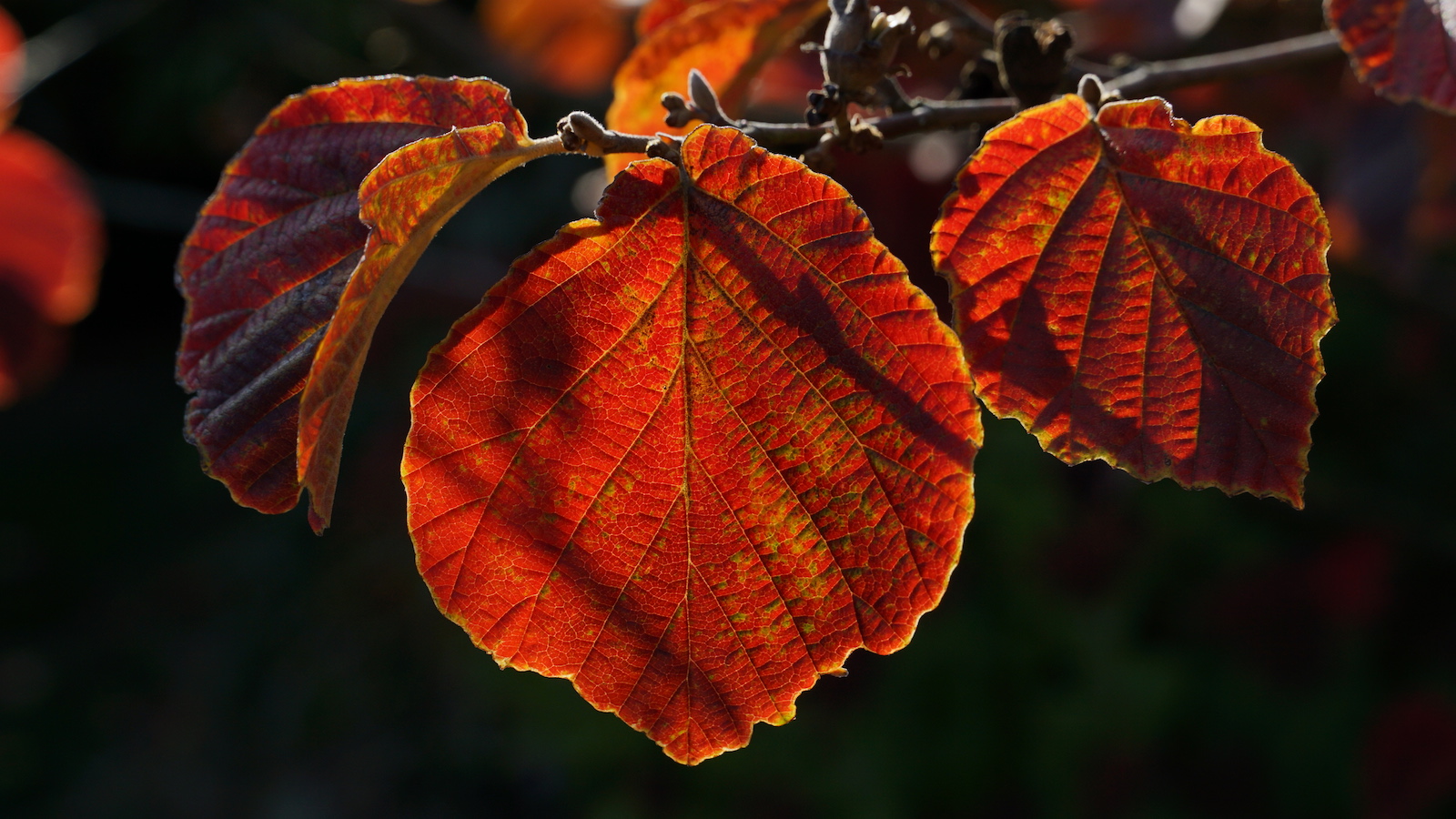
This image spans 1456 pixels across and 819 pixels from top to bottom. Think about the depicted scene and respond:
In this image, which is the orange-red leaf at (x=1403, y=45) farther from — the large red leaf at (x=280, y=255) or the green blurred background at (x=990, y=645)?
the green blurred background at (x=990, y=645)

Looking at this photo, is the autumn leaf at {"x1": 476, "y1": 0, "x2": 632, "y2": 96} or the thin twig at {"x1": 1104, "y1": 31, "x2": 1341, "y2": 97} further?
the autumn leaf at {"x1": 476, "y1": 0, "x2": 632, "y2": 96}

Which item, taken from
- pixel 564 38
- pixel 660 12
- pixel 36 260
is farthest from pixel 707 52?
pixel 564 38

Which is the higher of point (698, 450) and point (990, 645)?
point (698, 450)

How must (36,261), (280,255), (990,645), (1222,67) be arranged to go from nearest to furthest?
(280,255)
(1222,67)
(36,261)
(990,645)

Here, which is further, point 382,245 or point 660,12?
point 660,12

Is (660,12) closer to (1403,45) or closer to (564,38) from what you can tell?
(1403,45)

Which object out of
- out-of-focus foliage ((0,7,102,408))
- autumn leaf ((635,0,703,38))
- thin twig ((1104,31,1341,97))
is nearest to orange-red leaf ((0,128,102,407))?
out-of-focus foliage ((0,7,102,408))

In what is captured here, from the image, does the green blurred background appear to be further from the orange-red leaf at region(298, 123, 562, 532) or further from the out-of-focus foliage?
the orange-red leaf at region(298, 123, 562, 532)
